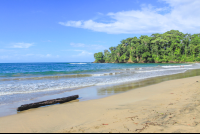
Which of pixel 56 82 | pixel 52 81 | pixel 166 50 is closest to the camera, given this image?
pixel 56 82

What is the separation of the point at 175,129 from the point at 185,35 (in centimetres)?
9806

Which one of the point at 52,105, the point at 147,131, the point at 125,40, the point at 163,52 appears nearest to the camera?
the point at 147,131

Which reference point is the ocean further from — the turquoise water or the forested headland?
the forested headland

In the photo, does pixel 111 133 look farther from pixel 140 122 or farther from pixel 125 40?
pixel 125 40

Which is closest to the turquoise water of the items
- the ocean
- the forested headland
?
the ocean

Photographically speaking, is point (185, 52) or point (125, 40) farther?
point (125, 40)

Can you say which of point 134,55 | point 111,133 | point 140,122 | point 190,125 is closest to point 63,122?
point 111,133

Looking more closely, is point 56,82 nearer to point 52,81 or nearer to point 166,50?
point 52,81

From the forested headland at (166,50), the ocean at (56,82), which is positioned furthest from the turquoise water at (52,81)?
the forested headland at (166,50)

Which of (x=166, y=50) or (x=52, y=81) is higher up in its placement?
(x=166, y=50)

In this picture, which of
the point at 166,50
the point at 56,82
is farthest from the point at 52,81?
the point at 166,50

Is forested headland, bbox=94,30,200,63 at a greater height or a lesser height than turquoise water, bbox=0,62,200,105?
greater

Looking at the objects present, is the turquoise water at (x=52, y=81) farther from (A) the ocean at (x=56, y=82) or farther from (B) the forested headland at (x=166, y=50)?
(B) the forested headland at (x=166, y=50)

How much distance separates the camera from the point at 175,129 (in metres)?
3.04
